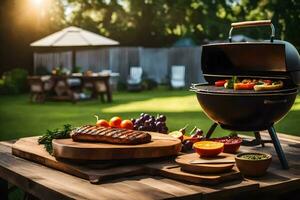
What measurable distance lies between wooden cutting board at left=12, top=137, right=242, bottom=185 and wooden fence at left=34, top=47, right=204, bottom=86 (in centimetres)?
1607

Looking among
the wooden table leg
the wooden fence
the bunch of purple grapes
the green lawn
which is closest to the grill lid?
the bunch of purple grapes

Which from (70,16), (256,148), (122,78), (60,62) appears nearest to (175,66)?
(122,78)

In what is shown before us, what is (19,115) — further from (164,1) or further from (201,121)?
→ (164,1)

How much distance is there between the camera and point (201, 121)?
367 inches

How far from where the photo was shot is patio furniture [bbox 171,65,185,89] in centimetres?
1875

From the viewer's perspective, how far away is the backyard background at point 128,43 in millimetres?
10523

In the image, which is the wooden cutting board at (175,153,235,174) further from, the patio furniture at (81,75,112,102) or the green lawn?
the patio furniture at (81,75,112,102)

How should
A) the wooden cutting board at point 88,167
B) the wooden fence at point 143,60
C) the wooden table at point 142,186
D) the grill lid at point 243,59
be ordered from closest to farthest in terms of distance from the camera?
the wooden table at point 142,186
the wooden cutting board at point 88,167
the grill lid at point 243,59
the wooden fence at point 143,60

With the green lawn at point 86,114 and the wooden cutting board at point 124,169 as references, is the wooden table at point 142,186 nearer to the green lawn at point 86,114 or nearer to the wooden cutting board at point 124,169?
the wooden cutting board at point 124,169

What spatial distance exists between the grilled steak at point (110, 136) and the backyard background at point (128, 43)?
4.39 meters

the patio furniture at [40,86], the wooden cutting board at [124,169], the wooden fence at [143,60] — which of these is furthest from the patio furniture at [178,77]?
the wooden cutting board at [124,169]

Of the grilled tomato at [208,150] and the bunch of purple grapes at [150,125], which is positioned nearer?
the grilled tomato at [208,150]

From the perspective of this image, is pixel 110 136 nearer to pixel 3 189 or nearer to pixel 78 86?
pixel 3 189

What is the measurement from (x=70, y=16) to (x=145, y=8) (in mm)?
4738
